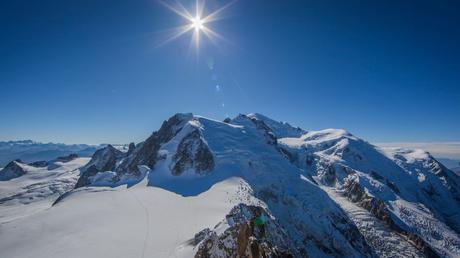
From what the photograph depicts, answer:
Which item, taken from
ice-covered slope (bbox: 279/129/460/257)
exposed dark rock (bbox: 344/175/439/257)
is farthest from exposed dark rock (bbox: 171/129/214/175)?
ice-covered slope (bbox: 279/129/460/257)

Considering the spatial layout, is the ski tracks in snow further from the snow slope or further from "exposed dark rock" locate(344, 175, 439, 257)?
"exposed dark rock" locate(344, 175, 439, 257)

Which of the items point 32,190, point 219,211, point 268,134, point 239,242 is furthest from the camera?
point 32,190

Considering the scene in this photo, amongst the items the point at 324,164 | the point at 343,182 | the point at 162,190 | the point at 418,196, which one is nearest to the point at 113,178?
the point at 162,190

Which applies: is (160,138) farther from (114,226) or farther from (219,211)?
(114,226)

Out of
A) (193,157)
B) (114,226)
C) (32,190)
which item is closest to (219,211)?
(114,226)

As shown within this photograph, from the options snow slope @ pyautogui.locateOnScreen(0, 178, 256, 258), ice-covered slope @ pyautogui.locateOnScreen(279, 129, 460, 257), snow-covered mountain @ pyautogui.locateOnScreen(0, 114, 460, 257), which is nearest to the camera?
snow slope @ pyautogui.locateOnScreen(0, 178, 256, 258)

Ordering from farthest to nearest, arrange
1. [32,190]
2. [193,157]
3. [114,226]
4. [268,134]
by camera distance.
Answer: [32,190]
[268,134]
[193,157]
[114,226]

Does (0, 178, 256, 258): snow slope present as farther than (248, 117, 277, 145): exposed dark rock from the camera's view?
No
